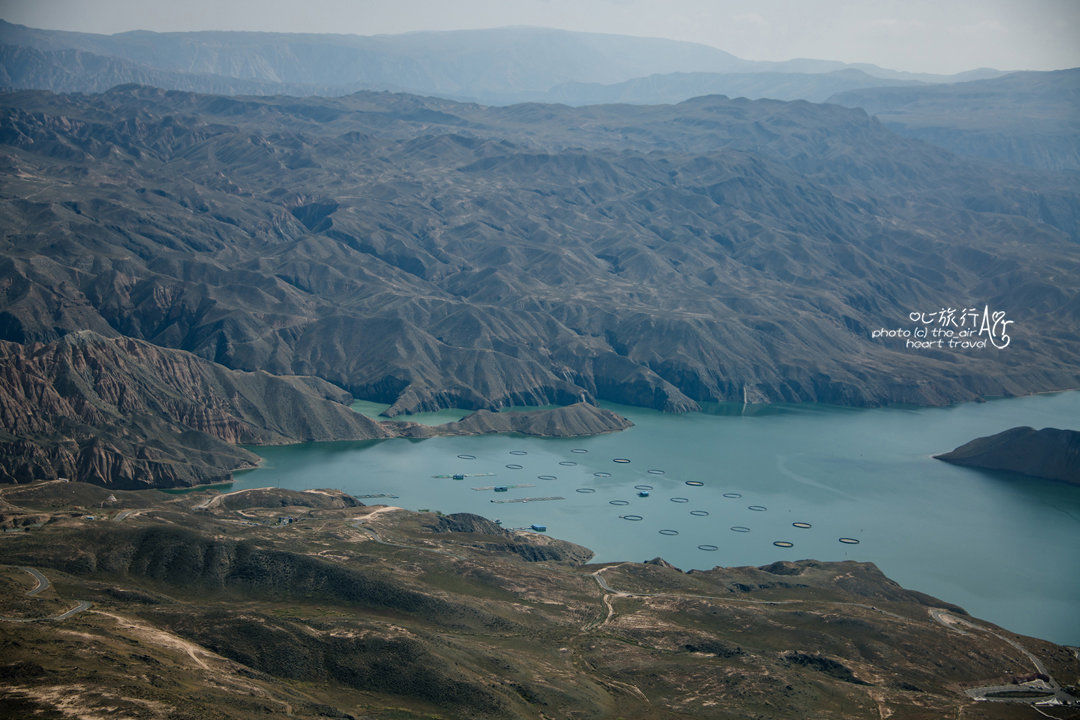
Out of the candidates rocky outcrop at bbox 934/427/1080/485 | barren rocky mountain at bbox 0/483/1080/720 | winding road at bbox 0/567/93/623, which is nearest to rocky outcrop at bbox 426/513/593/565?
barren rocky mountain at bbox 0/483/1080/720

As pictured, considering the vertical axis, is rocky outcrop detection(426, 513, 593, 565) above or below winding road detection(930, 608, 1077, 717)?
below

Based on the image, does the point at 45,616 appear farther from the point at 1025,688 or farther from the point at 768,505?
the point at 768,505

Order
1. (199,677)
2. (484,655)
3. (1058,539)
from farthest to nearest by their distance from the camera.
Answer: (1058,539)
(484,655)
(199,677)

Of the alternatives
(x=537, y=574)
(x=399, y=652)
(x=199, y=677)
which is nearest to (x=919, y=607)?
(x=537, y=574)

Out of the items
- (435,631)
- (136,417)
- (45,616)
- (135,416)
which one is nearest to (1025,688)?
(435,631)

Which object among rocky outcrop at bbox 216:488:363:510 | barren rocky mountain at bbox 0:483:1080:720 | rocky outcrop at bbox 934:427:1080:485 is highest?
rocky outcrop at bbox 934:427:1080:485

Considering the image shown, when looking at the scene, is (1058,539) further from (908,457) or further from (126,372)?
(126,372)

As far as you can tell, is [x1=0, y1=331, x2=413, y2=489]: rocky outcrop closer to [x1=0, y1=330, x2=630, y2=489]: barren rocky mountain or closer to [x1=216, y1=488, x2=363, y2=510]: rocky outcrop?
[x1=0, y1=330, x2=630, y2=489]: barren rocky mountain
